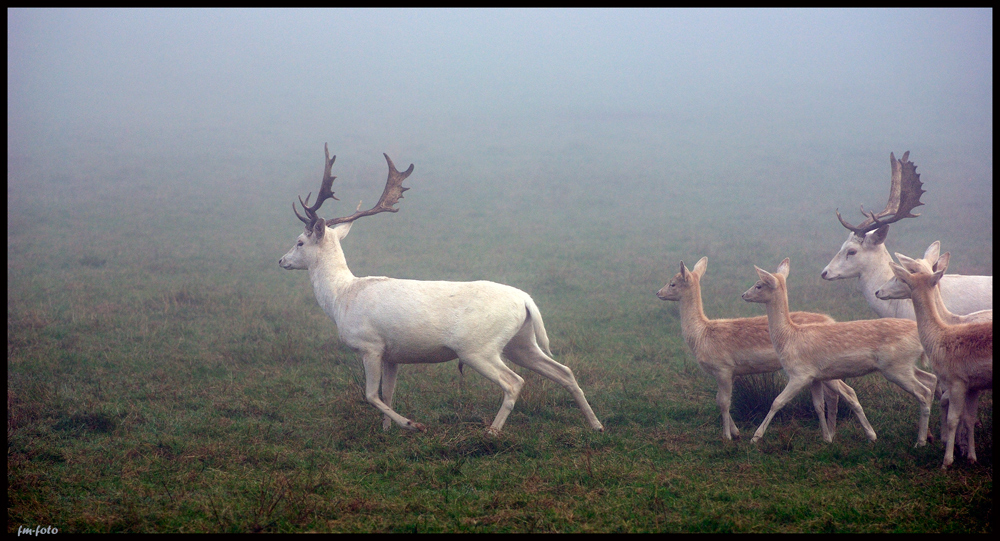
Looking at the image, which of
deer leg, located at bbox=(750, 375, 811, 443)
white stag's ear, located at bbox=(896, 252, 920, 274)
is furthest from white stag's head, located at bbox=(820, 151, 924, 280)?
deer leg, located at bbox=(750, 375, 811, 443)

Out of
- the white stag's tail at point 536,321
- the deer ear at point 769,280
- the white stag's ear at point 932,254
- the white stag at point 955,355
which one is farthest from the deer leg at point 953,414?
the white stag's tail at point 536,321

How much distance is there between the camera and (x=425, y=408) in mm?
6750

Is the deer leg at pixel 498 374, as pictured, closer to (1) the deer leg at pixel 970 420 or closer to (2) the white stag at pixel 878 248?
(1) the deer leg at pixel 970 420

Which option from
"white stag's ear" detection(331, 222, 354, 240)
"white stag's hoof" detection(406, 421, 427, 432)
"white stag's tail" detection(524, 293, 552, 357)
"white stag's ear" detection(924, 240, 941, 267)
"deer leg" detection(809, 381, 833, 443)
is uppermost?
"white stag's ear" detection(924, 240, 941, 267)

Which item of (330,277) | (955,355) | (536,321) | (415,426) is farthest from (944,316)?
(330,277)

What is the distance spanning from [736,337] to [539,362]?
173 cm

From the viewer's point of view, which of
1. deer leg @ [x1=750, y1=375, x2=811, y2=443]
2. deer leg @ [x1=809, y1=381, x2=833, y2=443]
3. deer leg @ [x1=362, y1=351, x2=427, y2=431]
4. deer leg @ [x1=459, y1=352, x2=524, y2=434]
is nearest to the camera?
deer leg @ [x1=750, y1=375, x2=811, y2=443]

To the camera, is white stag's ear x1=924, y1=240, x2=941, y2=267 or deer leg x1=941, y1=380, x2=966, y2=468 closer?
deer leg x1=941, y1=380, x2=966, y2=468

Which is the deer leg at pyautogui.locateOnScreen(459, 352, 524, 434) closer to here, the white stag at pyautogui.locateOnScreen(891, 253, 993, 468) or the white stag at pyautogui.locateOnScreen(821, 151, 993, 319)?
the white stag at pyautogui.locateOnScreen(891, 253, 993, 468)

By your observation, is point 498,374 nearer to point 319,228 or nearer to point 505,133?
point 319,228

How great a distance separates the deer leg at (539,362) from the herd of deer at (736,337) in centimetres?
1

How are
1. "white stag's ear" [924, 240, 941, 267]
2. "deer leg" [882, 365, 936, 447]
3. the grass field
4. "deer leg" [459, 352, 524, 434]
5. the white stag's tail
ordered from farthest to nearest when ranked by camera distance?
"white stag's ear" [924, 240, 941, 267] → the white stag's tail → "deer leg" [459, 352, 524, 434] → "deer leg" [882, 365, 936, 447] → the grass field

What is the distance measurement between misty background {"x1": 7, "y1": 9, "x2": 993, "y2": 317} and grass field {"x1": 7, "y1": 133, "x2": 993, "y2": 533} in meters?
0.25

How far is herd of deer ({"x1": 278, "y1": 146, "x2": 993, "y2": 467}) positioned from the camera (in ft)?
16.9
